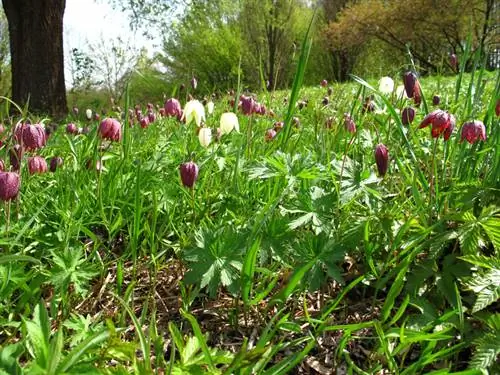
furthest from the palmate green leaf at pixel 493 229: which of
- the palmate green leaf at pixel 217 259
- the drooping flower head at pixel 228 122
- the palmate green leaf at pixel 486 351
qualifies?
the drooping flower head at pixel 228 122

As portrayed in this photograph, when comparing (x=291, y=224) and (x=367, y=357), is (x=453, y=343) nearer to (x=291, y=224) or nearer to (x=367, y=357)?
(x=367, y=357)

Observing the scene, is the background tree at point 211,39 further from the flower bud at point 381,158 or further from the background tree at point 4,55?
the flower bud at point 381,158

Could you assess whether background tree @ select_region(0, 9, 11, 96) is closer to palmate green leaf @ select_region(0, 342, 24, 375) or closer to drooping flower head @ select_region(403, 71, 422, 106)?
drooping flower head @ select_region(403, 71, 422, 106)

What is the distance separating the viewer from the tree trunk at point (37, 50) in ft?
22.9

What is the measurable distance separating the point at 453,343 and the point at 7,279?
103 cm

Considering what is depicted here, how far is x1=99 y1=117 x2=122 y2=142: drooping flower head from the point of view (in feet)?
5.01

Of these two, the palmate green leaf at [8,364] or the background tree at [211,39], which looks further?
the background tree at [211,39]

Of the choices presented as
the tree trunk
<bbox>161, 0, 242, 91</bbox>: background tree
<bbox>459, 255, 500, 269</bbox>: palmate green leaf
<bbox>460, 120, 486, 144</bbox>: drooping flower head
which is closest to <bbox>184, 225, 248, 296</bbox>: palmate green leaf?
<bbox>459, 255, 500, 269</bbox>: palmate green leaf

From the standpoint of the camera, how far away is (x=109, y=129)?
60.5 inches

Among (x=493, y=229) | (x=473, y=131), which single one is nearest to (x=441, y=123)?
(x=473, y=131)

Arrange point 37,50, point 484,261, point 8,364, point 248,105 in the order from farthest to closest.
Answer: point 37,50, point 248,105, point 484,261, point 8,364

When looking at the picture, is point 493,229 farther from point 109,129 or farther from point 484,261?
point 109,129

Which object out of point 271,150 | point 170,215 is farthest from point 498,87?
point 170,215

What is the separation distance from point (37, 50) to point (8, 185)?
672 centimetres
